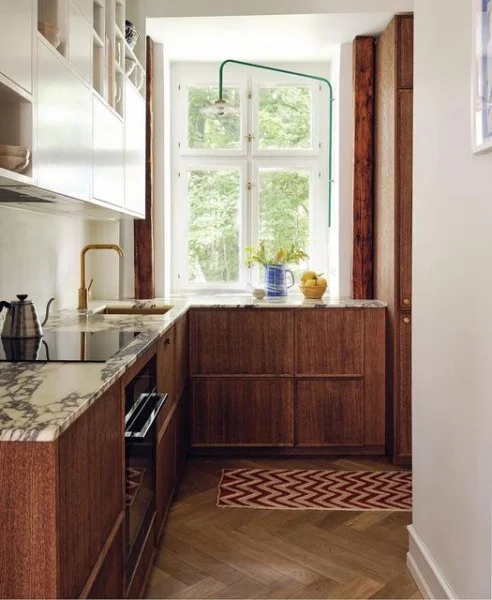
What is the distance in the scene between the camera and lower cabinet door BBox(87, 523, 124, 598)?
1.46 meters

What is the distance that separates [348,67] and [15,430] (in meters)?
3.46

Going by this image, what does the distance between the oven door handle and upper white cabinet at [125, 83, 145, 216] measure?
1259 millimetres

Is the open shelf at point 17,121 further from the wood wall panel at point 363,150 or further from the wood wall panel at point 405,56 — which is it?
the wood wall panel at point 363,150

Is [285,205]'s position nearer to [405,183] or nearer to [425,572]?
[405,183]

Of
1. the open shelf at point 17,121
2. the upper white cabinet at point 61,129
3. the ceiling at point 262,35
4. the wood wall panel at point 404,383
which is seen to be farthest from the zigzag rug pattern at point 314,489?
the ceiling at point 262,35

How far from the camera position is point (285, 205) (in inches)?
174

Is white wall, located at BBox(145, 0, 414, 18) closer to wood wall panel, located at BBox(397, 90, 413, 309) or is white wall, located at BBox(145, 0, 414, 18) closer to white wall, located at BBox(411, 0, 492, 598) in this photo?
wood wall panel, located at BBox(397, 90, 413, 309)

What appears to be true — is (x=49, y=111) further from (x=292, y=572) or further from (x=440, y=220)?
(x=292, y=572)

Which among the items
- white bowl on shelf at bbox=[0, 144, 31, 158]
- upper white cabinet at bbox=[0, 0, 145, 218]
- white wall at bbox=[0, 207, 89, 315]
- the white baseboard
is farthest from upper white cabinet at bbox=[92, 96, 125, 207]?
the white baseboard

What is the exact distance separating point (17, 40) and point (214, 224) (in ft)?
8.98

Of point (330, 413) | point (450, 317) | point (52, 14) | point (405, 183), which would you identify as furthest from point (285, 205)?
point (450, 317)

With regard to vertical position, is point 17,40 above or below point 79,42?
below

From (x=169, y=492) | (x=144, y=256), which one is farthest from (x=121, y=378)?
(x=144, y=256)

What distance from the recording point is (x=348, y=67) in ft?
13.2
